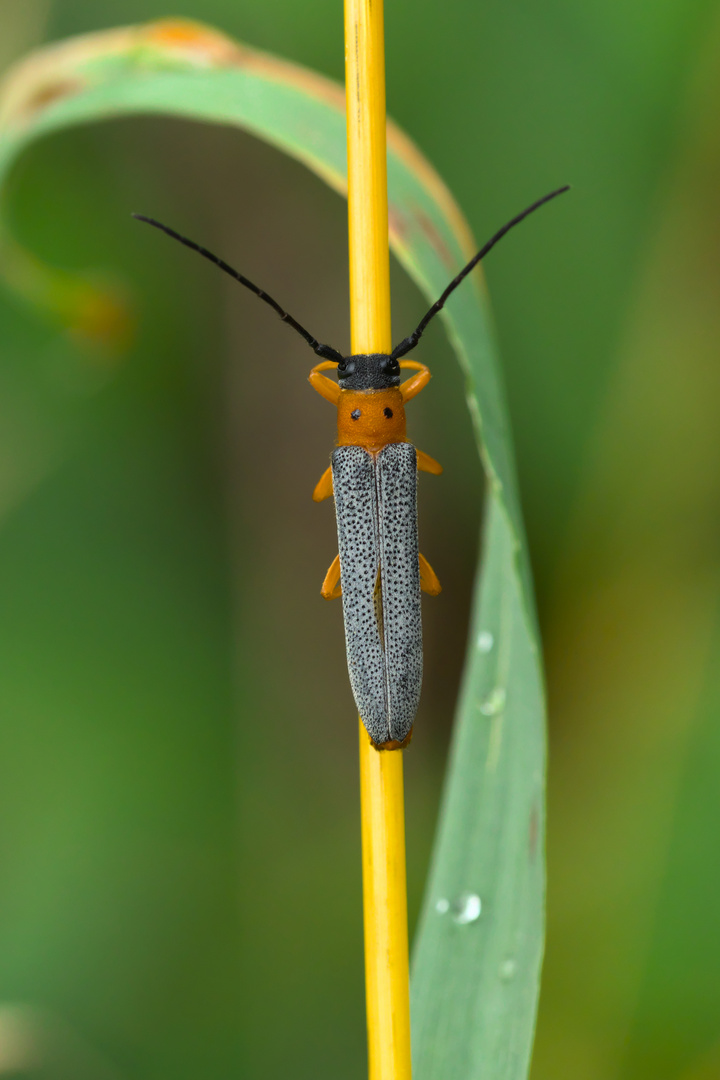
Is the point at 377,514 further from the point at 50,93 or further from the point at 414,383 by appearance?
the point at 50,93

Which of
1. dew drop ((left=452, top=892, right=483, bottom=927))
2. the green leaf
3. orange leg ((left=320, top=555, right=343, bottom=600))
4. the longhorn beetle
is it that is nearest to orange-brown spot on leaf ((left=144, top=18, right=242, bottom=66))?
Result: the green leaf

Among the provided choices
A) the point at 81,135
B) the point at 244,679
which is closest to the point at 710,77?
the point at 81,135

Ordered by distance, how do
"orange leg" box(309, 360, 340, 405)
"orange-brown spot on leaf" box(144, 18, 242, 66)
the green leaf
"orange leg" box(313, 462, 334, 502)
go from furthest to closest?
"orange leg" box(313, 462, 334, 502) < "orange leg" box(309, 360, 340, 405) < "orange-brown spot on leaf" box(144, 18, 242, 66) < the green leaf

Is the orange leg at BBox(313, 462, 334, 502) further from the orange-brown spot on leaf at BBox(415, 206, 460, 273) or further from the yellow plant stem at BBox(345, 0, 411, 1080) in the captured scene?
the yellow plant stem at BBox(345, 0, 411, 1080)

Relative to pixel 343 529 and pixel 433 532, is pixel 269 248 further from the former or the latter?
pixel 343 529

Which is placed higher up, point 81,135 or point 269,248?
point 81,135

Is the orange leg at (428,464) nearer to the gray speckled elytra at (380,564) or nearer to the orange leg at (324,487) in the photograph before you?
the gray speckled elytra at (380,564)

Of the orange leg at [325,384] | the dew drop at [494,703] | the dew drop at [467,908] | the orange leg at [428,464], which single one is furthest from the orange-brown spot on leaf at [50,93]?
the dew drop at [467,908]
